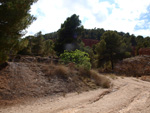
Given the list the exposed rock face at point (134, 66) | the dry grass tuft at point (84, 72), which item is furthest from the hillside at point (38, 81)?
the exposed rock face at point (134, 66)

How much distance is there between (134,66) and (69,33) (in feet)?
50.4

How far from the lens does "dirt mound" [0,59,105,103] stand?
6.53m

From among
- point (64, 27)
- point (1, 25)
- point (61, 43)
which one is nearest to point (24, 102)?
point (1, 25)

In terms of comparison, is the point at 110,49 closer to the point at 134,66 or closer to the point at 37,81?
the point at 134,66

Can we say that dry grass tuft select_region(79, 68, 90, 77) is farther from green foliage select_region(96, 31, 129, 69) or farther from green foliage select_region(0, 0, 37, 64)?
green foliage select_region(96, 31, 129, 69)

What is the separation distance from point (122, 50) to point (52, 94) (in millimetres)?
24583

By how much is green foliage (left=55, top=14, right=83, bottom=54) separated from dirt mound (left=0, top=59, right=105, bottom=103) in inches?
506

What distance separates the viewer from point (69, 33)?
23.6 metres

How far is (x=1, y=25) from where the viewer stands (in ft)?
20.9

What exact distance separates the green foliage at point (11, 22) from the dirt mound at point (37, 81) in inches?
57.5

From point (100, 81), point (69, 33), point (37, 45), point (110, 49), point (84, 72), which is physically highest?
point (69, 33)

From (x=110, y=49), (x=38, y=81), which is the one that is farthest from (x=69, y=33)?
(x=38, y=81)

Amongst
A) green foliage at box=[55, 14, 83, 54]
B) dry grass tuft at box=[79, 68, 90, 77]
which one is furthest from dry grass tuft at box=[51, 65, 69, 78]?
green foliage at box=[55, 14, 83, 54]

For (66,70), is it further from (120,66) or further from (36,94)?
(120,66)
